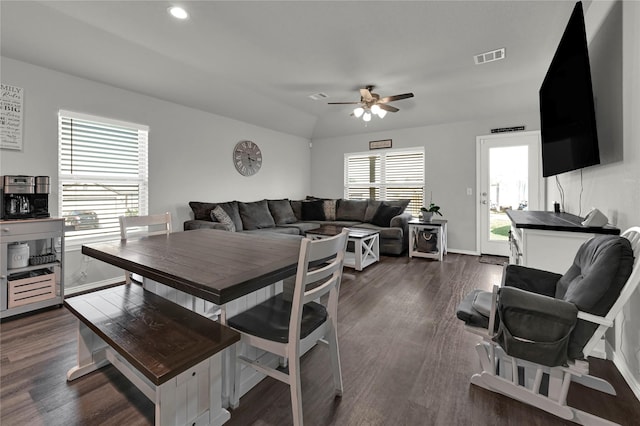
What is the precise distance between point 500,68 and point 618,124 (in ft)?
7.02

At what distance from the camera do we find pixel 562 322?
4.09ft

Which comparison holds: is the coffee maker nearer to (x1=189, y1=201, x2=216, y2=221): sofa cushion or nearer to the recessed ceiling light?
(x1=189, y1=201, x2=216, y2=221): sofa cushion

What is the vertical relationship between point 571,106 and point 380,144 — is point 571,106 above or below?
below

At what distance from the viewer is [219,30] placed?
8.94 feet

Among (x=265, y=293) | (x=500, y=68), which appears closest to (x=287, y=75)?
(x=500, y=68)

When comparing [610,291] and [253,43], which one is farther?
[253,43]

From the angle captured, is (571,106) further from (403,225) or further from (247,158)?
(247,158)

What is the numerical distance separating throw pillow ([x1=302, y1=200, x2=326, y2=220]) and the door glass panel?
316cm

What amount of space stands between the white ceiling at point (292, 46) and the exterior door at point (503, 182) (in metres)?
0.58

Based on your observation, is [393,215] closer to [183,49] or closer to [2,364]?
[183,49]

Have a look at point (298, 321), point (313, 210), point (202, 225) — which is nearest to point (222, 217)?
point (202, 225)

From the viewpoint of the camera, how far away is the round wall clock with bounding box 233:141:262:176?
5.10m

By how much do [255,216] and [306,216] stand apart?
1.51m

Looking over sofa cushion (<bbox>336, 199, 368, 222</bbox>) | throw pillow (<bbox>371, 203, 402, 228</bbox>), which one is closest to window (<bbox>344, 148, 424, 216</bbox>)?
sofa cushion (<bbox>336, 199, 368, 222</bbox>)
